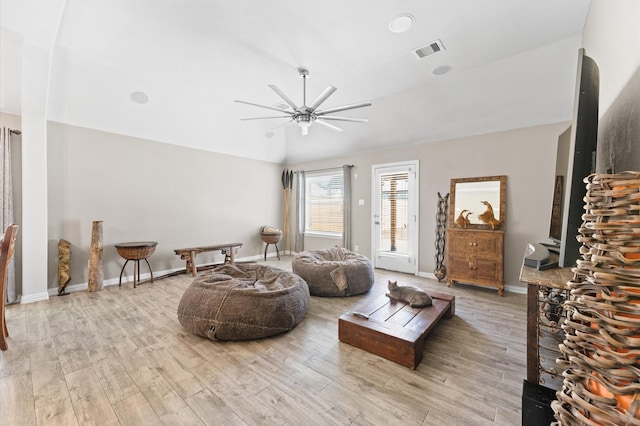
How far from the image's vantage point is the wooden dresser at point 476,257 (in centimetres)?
384

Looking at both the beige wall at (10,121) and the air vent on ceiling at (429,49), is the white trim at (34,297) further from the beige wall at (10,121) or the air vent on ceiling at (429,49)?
the air vent on ceiling at (429,49)

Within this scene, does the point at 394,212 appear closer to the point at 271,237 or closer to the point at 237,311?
the point at 271,237

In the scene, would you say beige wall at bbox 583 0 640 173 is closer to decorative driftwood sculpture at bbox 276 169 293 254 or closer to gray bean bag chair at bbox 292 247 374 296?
gray bean bag chair at bbox 292 247 374 296

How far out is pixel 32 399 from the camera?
1.76 meters

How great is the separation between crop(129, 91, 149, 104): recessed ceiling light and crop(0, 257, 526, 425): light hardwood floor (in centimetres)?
315

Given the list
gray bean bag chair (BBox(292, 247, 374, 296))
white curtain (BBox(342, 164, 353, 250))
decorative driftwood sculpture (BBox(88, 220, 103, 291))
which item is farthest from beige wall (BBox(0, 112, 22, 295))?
white curtain (BBox(342, 164, 353, 250))

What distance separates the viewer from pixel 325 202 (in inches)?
261

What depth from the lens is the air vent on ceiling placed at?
2821mm

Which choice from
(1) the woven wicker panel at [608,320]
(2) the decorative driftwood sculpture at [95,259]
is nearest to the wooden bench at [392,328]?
(1) the woven wicker panel at [608,320]

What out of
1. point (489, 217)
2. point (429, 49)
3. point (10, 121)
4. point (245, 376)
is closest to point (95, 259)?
point (10, 121)

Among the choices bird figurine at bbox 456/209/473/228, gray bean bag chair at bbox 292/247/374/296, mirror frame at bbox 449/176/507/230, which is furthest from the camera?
bird figurine at bbox 456/209/473/228

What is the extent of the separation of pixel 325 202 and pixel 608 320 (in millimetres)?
6160

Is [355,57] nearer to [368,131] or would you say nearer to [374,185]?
[368,131]

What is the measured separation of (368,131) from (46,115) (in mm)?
5027
